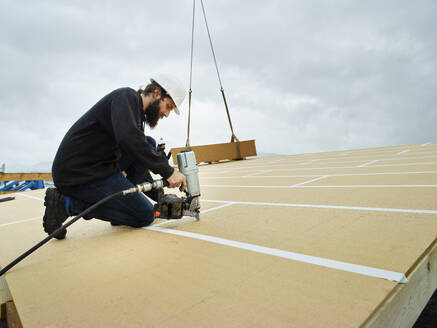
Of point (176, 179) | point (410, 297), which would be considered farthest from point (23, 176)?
point (410, 297)

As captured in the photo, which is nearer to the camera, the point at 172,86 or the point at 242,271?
the point at 242,271

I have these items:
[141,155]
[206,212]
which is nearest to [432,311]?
[206,212]

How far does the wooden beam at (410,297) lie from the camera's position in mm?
835

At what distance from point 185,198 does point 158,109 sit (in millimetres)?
715

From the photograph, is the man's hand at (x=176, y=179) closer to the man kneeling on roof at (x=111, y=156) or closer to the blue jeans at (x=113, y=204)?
the man kneeling on roof at (x=111, y=156)

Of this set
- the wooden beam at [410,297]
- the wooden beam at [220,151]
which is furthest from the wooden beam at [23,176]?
the wooden beam at [410,297]

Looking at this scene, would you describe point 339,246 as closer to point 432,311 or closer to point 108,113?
point 432,311

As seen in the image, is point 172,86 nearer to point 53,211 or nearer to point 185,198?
point 185,198

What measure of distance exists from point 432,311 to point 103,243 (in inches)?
81.3

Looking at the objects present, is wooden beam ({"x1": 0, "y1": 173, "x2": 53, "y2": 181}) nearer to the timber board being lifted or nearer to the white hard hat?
the timber board being lifted

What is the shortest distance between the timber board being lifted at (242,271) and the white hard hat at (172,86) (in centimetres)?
97

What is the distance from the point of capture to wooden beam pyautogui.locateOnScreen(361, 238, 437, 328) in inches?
32.9

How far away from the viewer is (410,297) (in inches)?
38.4

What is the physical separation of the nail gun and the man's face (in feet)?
1.17
